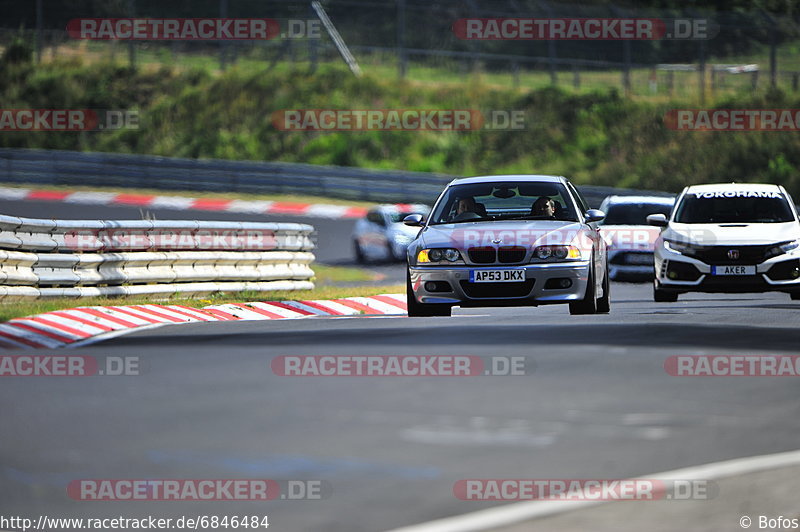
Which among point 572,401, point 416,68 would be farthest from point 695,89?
point 572,401

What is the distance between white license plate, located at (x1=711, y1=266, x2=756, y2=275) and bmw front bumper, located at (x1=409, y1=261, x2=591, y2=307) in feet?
9.66

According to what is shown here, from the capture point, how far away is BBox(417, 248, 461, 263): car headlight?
13.8 m

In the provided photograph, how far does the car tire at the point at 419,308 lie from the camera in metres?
14.3

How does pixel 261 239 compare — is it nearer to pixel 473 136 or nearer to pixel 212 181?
pixel 212 181

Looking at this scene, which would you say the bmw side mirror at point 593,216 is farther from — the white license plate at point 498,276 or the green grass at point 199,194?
the green grass at point 199,194

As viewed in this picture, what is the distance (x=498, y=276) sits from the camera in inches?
540

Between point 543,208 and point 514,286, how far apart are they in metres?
1.23

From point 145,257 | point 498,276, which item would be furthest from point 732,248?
point 145,257

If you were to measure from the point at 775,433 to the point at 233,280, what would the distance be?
416 inches

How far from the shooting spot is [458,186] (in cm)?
1501

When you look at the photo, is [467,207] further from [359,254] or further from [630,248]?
[359,254]

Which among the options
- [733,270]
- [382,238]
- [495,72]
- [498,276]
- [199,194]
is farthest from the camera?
[495,72]

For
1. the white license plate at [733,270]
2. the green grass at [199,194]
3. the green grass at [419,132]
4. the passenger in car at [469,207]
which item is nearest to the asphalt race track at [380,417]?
the passenger in car at [469,207]

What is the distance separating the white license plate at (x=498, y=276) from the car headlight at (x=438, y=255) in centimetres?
27
